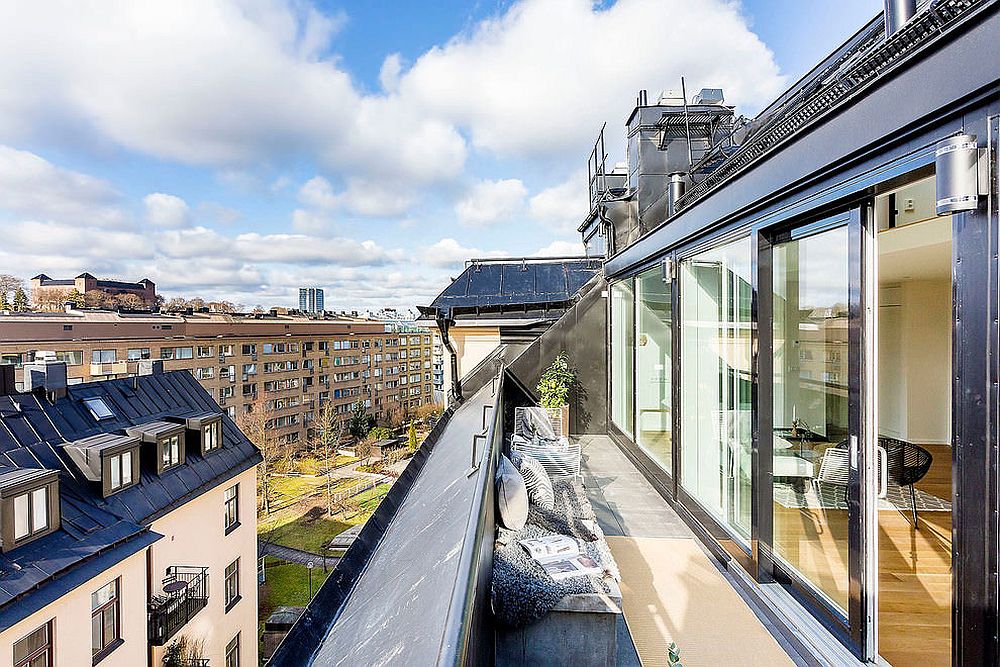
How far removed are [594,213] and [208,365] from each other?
93.2 ft

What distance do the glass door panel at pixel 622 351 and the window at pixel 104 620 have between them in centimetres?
703

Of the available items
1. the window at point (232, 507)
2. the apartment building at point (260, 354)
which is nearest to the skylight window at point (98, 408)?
the apartment building at point (260, 354)

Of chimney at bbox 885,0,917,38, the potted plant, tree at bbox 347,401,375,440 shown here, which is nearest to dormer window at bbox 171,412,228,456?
the potted plant

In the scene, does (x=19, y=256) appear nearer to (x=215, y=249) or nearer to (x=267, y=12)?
(x=215, y=249)

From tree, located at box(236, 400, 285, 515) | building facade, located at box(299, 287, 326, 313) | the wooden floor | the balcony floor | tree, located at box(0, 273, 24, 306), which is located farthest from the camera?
building facade, located at box(299, 287, 326, 313)

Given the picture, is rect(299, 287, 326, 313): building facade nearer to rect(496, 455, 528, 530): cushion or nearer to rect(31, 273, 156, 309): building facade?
rect(31, 273, 156, 309): building facade

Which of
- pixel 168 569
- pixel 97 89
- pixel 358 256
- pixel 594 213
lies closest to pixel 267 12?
pixel 594 213

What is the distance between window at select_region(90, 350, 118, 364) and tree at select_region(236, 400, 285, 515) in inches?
270

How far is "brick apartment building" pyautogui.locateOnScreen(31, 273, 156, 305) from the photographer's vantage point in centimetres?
2731

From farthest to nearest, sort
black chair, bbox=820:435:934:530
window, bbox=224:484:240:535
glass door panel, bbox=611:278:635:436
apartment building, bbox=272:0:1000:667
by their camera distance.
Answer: window, bbox=224:484:240:535, glass door panel, bbox=611:278:635:436, black chair, bbox=820:435:934:530, apartment building, bbox=272:0:1000:667

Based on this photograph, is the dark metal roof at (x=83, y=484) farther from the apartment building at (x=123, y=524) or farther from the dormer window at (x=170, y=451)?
the dormer window at (x=170, y=451)

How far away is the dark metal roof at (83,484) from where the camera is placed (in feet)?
18.2

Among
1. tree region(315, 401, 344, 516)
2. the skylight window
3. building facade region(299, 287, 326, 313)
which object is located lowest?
tree region(315, 401, 344, 516)

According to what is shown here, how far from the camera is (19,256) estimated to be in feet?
158
